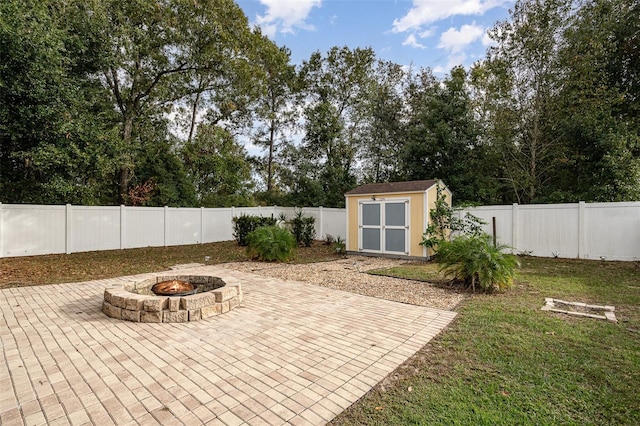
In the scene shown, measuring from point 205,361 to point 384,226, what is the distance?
725 cm

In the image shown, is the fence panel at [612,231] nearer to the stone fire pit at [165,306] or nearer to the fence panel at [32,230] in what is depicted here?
the stone fire pit at [165,306]

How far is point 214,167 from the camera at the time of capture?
46.8 feet

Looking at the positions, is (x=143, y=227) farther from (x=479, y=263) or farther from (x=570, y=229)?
(x=570, y=229)

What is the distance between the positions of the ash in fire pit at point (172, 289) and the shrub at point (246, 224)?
651 cm

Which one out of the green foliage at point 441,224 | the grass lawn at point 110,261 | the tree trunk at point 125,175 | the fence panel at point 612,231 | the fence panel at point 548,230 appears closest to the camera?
the grass lawn at point 110,261

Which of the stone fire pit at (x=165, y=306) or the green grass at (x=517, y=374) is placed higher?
the stone fire pit at (x=165, y=306)

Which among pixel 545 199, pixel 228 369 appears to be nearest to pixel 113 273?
pixel 228 369

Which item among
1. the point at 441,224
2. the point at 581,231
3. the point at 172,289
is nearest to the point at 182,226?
the point at 172,289

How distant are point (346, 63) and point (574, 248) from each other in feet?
48.9

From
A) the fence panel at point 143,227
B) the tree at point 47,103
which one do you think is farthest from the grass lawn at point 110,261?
the tree at point 47,103

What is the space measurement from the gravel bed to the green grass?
67 centimetres

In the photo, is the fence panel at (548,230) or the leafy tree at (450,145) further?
the leafy tree at (450,145)

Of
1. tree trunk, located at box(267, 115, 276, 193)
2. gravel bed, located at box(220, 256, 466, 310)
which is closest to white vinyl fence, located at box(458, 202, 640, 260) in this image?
gravel bed, located at box(220, 256, 466, 310)

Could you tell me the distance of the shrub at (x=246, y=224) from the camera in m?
11.3
